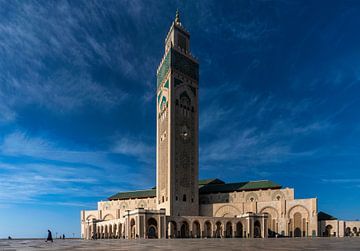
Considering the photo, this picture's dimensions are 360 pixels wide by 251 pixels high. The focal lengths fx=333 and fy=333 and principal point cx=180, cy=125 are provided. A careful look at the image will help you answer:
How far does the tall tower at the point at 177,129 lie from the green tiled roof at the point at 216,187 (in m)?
8.21

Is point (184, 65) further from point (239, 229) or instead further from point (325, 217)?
point (325, 217)

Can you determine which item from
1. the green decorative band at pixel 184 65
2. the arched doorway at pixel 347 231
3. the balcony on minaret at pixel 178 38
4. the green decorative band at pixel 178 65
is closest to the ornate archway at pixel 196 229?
the green decorative band at pixel 178 65

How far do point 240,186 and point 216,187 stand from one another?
5507mm

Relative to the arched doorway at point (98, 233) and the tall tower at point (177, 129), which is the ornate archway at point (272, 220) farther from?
the arched doorway at point (98, 233)

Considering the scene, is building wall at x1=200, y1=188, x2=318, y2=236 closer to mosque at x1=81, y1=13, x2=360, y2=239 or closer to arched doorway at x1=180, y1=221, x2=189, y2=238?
mosque at x1=81, y1=13, x2=360, y2=239

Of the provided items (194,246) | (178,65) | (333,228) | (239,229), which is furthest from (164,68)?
(194,246)

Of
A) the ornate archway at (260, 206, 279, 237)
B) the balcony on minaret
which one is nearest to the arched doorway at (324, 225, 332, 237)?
the ornate archway at (260, 206, 279, 237)

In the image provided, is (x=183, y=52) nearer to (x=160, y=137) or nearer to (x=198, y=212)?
(x=160, y=137)

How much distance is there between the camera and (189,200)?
61.5 metres

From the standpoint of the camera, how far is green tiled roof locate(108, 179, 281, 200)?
2566 inches

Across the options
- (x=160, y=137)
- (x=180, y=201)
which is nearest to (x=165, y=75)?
(x=160, y=137)

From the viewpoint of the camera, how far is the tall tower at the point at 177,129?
60.1 m

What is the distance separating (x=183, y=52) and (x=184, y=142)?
717 inches

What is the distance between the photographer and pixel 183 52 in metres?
66.9
